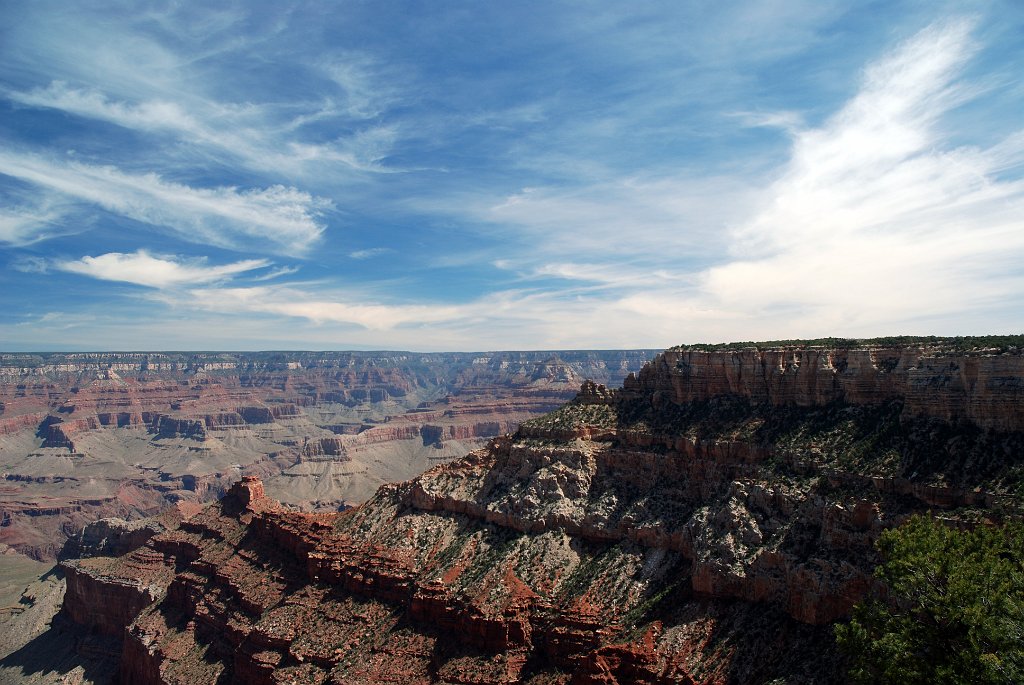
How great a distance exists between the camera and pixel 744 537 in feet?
192

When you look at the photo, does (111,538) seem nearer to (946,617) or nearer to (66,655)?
(66,655)

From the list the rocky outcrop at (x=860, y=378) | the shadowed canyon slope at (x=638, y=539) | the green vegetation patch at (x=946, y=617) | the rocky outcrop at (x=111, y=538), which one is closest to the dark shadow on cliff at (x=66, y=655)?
the shadowed canyon slope at (x=638, y=539)

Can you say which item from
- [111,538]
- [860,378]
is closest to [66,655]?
[111,538]

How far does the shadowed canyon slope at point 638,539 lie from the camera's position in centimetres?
5300

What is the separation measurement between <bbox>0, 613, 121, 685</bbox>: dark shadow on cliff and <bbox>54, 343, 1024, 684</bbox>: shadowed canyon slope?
20.3 feet

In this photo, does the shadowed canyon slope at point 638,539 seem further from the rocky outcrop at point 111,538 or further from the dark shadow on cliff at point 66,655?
the rocky outcrop at point 111,538

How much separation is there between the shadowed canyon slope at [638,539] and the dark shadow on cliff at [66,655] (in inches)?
244

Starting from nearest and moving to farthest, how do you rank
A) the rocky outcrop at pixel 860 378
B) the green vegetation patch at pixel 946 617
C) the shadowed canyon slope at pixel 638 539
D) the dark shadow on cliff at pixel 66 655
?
the green vegetation patch at pixel 946 617 → the shadowed canyon slope at pixel 638 539 → the rocky outcrop at pixel 860 378 → the dark shadow on cliff at pixel 66 655

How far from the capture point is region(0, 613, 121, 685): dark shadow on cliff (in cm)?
9962

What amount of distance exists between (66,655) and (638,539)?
9589cm

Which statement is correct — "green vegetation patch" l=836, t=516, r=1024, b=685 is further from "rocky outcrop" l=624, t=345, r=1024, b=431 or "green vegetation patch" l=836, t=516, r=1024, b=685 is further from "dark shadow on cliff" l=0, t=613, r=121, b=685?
"dark shadow on cliff" l=0, t=613, r=121, b=685

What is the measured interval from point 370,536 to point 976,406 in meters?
68.5

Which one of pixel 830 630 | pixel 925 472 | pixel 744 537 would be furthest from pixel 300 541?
pixel 925 472

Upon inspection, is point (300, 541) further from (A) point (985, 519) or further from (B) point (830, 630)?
(A) point (985, 519)
